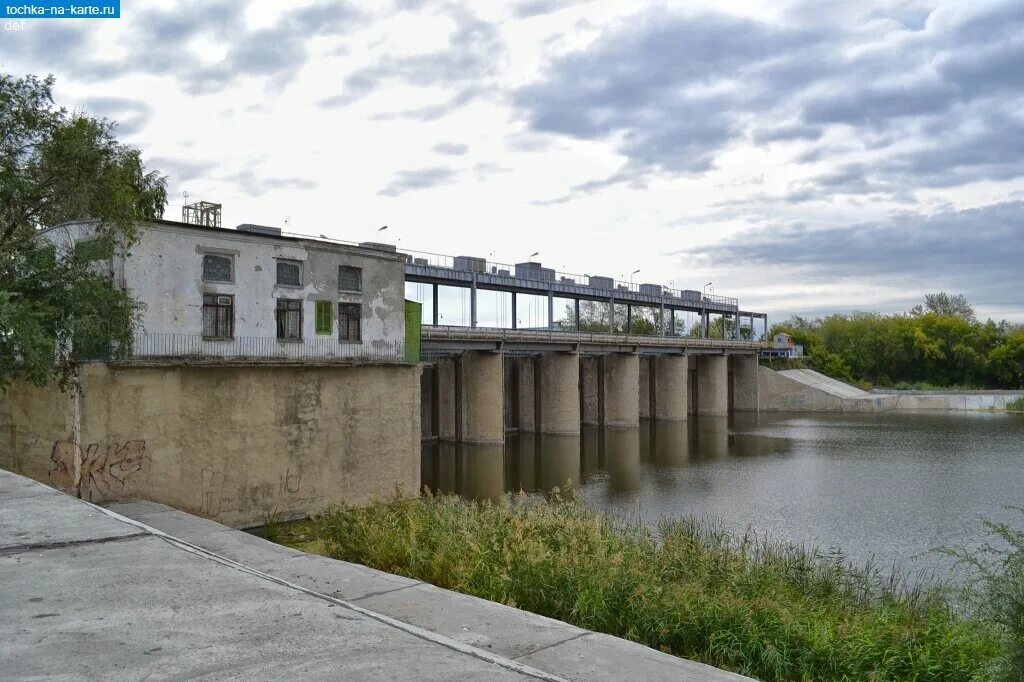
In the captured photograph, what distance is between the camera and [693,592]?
39.8 feet

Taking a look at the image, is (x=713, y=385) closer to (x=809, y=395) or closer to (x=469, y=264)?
(x=809, y=395)

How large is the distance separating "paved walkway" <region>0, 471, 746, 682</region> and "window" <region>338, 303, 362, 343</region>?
557 inches

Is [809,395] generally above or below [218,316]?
below

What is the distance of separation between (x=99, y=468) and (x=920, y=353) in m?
104

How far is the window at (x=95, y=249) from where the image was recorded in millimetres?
20922

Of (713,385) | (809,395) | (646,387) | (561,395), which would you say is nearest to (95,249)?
(561,395)

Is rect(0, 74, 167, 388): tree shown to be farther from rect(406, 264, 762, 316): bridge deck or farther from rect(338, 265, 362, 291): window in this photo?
rect(406, 264, 762, 316): bridge deck

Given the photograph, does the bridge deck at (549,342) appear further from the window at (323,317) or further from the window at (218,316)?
the window at (218,316)

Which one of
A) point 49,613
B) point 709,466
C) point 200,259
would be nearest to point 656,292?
point 709,466

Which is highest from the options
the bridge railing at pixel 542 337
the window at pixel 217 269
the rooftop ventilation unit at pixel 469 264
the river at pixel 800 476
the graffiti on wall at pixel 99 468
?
the rooftop ventilation unit at pixel 469 264

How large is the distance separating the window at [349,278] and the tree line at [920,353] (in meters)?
82.8

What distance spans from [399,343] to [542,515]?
12.5m

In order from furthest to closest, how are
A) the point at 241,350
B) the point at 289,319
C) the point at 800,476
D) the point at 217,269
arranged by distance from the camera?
the point at 800,476, the point at 289,319, the point at 241,350, the point at 217,269

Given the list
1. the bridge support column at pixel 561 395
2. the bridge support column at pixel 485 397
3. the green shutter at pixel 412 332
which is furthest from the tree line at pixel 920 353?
the green shutter at pixel 412 332
